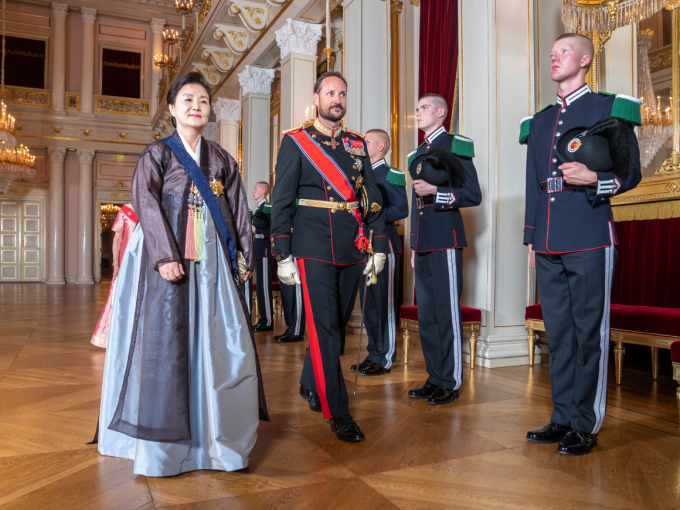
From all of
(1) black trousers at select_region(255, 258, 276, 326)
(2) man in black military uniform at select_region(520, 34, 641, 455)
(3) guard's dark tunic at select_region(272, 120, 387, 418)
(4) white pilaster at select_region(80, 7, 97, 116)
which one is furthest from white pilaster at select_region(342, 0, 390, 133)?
(4) white pilaster at select_region(80, 7, 97, 116)

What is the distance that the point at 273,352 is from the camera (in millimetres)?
4480

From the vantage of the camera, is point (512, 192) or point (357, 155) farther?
point (512, 192)

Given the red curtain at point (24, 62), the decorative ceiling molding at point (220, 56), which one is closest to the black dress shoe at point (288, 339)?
the decorative ceiling molding at point (220, 56)

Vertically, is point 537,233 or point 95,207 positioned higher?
point 95,207

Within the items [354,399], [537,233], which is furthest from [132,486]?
[537,233]

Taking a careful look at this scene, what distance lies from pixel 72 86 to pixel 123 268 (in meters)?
15.7

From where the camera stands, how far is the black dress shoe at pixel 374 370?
3682 mm

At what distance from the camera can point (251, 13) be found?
291 inches

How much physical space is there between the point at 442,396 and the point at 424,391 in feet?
0.49

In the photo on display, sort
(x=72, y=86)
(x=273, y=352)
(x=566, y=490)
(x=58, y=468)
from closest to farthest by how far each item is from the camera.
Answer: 1. (x=566, y=490)
2. (x=58, y=468)
3. (x=273, y=352)
4. (x=72, y=86)

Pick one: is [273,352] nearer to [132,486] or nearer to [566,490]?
[132,486]

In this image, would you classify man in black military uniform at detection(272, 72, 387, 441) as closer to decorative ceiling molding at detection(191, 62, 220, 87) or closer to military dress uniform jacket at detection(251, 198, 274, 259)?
military dress uniform jacket at detection(251, 198, 274, 259)

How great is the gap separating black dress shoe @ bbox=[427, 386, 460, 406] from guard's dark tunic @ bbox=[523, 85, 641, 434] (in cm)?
68

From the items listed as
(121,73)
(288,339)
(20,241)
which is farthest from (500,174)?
(20,241)
